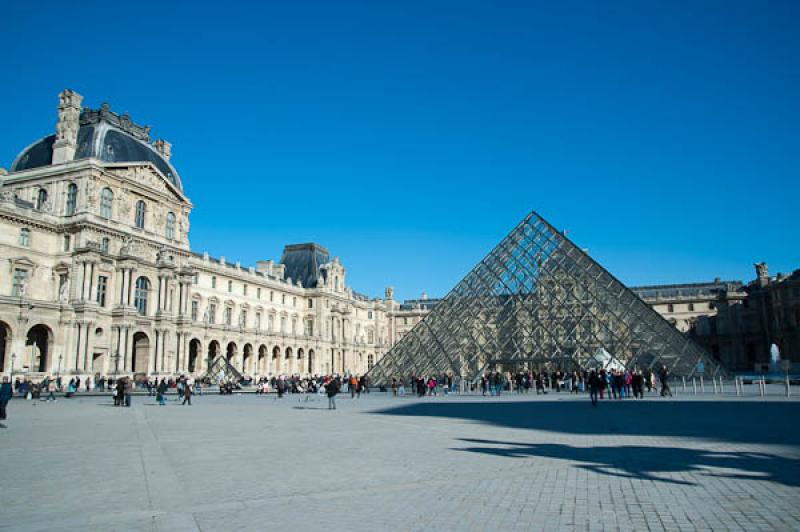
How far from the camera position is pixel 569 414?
14242 mm

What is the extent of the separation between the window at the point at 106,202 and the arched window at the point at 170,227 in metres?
5.14

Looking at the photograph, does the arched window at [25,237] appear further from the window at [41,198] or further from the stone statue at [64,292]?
the window at [41,198]

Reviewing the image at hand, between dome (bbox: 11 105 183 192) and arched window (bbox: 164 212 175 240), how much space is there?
251 centimetres

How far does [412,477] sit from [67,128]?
3814 centimetres

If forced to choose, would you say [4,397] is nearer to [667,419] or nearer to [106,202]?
[667,419]

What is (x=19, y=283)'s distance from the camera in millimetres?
31812

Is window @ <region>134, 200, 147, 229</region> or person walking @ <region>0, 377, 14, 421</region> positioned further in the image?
window @ <region>134, 200, 147, 229</region>

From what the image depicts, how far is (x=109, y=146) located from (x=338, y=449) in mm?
35010

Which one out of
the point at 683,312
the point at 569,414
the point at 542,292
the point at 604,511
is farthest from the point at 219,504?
the point at 683,312

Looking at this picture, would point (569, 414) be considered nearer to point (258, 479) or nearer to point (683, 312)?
point (258, 479)

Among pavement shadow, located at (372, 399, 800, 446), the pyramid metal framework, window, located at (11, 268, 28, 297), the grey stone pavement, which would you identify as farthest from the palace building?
pavement shadow, located at (372, 399, 800, 446)

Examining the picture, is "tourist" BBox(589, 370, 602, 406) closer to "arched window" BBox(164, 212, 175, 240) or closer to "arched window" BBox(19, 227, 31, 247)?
"arched window" BBox(19, 227, 31, 247)

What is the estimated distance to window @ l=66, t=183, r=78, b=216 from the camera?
1373 inches

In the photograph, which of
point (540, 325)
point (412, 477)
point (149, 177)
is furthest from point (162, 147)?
point (412, 477)
